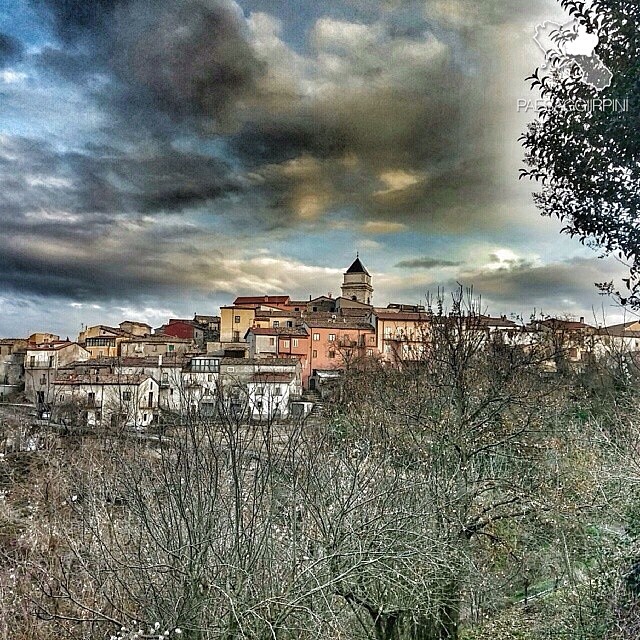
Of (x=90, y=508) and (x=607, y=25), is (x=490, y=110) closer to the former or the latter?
(x=607, y=25)

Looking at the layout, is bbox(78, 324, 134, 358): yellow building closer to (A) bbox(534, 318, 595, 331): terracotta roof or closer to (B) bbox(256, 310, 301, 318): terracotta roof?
(B) bbox(256, 310, 301, 318): terracotta roof

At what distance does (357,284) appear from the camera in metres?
60.8

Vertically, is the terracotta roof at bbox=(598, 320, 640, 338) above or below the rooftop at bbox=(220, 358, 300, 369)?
above

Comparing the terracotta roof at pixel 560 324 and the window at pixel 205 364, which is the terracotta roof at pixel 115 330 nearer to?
→ the window at pixel 205 364

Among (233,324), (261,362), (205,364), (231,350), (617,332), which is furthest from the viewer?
(233,324)

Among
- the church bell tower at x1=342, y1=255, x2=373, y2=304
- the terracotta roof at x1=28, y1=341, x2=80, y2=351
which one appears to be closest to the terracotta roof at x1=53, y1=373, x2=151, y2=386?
the terracotta roof at x1=28, y1=341, x2=80, y2=351

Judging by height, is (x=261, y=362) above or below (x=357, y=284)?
below

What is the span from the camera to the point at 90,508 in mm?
5242

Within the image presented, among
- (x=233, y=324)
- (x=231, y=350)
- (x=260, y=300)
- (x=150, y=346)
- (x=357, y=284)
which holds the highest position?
(x=357, y=284)

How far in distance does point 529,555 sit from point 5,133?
67.2 feet

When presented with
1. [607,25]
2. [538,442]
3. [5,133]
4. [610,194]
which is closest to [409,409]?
[538,442]

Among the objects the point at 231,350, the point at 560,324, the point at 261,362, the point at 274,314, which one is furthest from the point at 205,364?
the point at 560,324

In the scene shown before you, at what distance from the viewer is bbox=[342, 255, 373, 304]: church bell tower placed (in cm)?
6016

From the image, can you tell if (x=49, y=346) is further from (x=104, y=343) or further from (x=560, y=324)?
(x=560, y=324)
